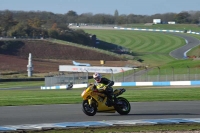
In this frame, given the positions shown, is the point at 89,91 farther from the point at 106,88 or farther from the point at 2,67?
the point at 2,67

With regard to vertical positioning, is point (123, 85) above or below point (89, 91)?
below

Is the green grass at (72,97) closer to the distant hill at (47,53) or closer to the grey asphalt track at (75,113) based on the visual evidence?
the grey asphalt track at (75,113)

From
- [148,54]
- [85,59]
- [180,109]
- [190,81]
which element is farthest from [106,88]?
[148,54]

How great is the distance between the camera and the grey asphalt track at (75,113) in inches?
728

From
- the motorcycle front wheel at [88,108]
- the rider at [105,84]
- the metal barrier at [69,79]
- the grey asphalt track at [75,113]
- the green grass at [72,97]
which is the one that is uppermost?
the rider at [105,84]

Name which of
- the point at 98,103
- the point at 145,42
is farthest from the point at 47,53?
the point at 98,103

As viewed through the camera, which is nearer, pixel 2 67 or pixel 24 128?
pixel 24 128

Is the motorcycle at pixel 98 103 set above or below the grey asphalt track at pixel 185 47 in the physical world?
above

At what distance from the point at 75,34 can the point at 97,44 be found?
291 inches

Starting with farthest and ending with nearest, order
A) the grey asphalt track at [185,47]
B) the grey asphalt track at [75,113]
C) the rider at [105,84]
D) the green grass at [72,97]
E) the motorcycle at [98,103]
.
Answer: the grey asphalt track at [185,47] < the green grass at [72,97] < the rider at [105,84] < the motorcycle at [98,103] < the grey asphalt track at [75,113]

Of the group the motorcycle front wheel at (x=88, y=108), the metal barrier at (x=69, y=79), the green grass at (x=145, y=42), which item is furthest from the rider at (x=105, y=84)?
the green grass at (x=145, y=42)

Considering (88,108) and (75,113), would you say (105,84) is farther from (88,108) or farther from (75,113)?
(75,113)

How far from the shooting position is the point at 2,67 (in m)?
106

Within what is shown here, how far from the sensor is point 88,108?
63.4ft
